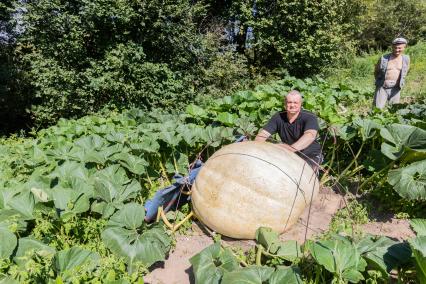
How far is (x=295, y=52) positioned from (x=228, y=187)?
1141cm

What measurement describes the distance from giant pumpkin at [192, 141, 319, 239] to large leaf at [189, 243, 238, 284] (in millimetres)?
572

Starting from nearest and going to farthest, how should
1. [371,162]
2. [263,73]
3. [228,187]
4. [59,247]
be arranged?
[59,247] < [228,187] < [371,162] < [263,73]

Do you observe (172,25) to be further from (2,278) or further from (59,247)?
(2,278)

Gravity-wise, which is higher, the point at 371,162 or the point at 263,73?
the point at 371,162

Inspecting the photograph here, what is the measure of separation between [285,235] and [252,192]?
0.68m

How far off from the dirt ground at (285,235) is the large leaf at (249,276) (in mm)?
715

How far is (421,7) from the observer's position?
86.0 feet

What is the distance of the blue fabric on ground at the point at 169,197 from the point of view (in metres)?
3.89

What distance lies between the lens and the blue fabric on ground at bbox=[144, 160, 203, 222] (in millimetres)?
3895

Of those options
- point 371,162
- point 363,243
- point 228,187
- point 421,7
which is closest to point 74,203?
point 228,187

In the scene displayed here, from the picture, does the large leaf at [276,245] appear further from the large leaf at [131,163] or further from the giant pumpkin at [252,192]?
the large leaf at [131,163]

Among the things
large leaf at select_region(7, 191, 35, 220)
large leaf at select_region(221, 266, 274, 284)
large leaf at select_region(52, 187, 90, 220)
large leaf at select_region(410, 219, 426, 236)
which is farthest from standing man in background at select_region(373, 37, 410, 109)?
large leaf at select_region(7, 191, 35, 220)

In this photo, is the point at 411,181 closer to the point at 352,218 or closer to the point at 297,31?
the point at 352,218

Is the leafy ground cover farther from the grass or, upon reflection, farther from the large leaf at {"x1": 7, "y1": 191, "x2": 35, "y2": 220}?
the grass
